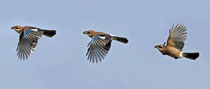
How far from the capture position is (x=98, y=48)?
2833 cm

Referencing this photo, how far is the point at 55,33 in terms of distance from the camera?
1196 inches

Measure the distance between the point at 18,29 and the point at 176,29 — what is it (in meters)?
8.06

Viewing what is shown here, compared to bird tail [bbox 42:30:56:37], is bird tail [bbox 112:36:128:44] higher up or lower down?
higher up

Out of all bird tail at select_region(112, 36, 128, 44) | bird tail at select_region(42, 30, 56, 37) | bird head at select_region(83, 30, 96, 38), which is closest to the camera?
bird tail at select_region(112, 36, 128, 44)

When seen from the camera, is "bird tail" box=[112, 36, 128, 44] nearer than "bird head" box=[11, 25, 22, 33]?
Yes

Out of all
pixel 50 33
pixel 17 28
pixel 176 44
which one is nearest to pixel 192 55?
pixel 176 44

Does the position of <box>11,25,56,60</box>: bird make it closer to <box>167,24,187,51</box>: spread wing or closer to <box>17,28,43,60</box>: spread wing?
<box>17,28,43,60</box>: spread wing

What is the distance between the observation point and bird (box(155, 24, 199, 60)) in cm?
2812

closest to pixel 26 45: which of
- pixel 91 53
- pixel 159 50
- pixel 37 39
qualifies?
pixel 37 39

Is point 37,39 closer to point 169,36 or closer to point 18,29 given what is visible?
point 18,29

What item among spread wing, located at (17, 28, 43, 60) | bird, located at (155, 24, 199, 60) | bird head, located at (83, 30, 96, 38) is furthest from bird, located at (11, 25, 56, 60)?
bird, located at (155, 24, 199, 60)

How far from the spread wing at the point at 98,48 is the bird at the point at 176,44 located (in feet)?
8.36

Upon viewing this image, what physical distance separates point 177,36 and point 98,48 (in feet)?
11.8

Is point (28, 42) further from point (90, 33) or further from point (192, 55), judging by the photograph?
point (192, 55)
